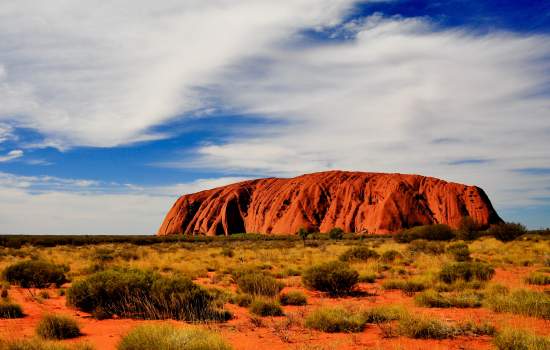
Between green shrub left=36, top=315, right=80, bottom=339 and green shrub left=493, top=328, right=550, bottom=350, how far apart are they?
7039mm

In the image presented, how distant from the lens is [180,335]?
534cm

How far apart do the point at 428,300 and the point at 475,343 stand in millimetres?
3144

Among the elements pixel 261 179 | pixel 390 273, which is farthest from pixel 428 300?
pixel 261 179

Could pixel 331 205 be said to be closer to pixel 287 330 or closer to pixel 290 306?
pixel 290 306

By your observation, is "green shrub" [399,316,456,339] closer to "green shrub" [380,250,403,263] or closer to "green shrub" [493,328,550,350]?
"green shrub" [493,328,550,350]

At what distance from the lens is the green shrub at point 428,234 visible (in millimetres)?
37438

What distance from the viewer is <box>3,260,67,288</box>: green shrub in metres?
13.6

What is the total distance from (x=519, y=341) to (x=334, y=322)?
2.96m

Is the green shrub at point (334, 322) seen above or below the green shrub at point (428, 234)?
above

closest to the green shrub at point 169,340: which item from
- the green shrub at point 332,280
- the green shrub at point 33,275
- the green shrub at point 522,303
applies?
the green shrub at point 522,303

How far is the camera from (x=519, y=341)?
216 inches

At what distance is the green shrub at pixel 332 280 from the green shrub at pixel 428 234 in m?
28.1

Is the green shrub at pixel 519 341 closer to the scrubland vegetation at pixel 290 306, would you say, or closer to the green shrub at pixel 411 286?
the scrubland vegetation at pixel 290 306

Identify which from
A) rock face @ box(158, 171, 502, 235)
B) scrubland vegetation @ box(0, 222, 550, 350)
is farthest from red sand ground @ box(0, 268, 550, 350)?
rock face @ box(158, 171, 502, 235)
